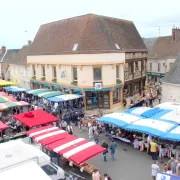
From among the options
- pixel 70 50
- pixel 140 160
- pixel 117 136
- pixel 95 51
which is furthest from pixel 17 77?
pixel 140 160

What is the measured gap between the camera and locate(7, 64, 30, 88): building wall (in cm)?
3484

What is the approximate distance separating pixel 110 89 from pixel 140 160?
1116cm

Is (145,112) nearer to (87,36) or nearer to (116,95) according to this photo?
(116,95)

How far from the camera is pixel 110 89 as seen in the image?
23656 mm

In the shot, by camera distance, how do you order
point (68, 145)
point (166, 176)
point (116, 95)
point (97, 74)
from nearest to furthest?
point (166, 176), point (68, 145), point (97, 74), point (116, 95)

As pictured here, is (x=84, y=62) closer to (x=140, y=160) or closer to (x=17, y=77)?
(x=140, y=160)

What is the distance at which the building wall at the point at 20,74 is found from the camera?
34.8 meters

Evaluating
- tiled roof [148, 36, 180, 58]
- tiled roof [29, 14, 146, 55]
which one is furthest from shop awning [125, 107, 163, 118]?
tiled roof [148, 36, 180, 58]

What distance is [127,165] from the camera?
41.9 feet

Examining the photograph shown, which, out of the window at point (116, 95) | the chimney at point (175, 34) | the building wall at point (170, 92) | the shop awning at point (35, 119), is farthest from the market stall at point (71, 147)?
the chimney at point (175, 34)

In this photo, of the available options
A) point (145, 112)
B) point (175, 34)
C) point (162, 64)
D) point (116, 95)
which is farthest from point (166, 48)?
point (145, 112)

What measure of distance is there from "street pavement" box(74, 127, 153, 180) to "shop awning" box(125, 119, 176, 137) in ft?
4.80

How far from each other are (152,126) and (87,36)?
13043mm

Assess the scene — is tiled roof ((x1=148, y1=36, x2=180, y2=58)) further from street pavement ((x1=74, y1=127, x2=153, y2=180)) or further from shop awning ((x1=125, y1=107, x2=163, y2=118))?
street pavement ((x1=74, y1=127, x2=153, y2=180))
